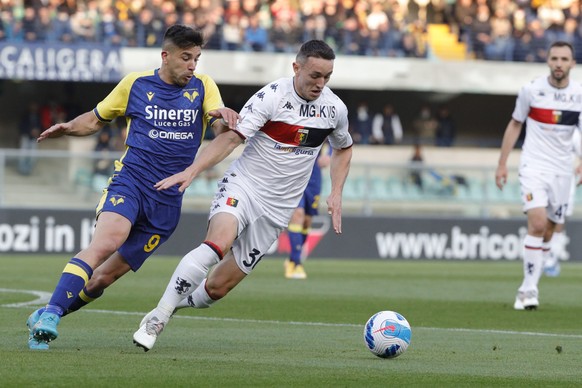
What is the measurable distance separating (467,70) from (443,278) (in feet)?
54.0

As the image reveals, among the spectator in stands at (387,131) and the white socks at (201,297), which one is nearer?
the white socks at (201,297)

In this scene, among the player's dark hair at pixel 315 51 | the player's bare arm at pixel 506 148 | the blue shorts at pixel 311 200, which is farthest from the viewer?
the blue shorts at pixel 311 200

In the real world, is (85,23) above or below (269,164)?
below

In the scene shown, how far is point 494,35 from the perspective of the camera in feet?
116

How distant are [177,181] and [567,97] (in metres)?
6.38

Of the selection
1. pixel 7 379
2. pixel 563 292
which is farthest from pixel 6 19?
pixel 7 379

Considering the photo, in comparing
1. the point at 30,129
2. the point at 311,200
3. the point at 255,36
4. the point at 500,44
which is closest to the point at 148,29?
the point at 255,36

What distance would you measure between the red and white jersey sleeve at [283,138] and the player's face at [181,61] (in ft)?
1.58

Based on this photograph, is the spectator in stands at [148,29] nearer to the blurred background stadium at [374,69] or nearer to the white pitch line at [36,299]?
the blurred background stadium at [374,69]

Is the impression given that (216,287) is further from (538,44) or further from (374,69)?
(538,44)

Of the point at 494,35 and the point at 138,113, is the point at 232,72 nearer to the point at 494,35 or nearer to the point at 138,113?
the point at 494,35

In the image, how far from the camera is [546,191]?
13156 millimetres

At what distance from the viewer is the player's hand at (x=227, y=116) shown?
8.12 meters

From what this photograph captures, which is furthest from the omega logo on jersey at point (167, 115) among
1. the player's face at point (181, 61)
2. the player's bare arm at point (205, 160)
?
the player's bare arm at point (205, 160)
